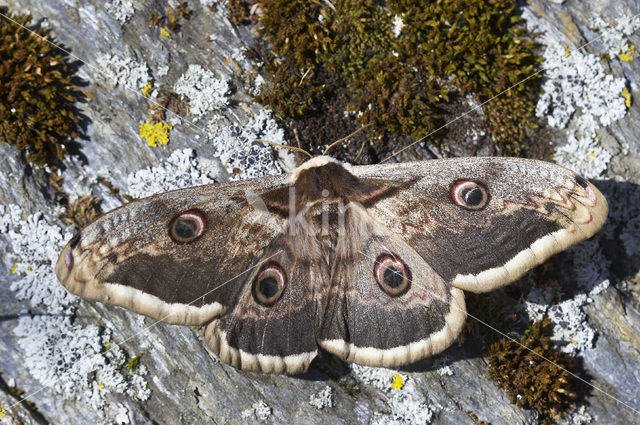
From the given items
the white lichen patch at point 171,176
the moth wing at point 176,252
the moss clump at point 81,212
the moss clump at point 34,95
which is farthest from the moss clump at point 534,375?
the moss clump at point 34,95

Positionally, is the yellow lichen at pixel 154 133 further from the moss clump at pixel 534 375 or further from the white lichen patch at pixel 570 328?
the white lichen patch at pixel 570 328

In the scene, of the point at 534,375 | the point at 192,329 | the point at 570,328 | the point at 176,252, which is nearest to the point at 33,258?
the point at 192,329

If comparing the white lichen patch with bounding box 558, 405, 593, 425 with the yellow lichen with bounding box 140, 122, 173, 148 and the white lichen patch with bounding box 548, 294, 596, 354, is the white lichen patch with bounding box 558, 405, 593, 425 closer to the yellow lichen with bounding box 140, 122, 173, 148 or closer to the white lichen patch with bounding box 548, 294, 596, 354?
the white lichen patch with bounding box 548, 294, 596, 354

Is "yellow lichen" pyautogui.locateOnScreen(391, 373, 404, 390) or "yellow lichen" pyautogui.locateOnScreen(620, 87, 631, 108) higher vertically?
"yellow lichen" pyautogui.locateOnScreen(620, 87, 631, 108)

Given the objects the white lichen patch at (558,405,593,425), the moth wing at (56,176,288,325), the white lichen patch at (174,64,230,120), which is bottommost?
the white lichen patch at (558,405,593,425)

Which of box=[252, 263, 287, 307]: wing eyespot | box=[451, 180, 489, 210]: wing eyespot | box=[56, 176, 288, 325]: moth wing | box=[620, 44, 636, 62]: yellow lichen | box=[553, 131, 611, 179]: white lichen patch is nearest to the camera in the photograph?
box=[56, 176, 288, 325]: moth wing

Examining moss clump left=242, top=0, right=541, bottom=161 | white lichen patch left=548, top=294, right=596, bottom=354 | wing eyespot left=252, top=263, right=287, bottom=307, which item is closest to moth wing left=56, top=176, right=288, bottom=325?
wing eyespot left=252, top=263, right=287, bottom=307

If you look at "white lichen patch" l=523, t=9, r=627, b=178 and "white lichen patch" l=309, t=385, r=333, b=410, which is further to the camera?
"white lichen patch" l=523, t=9, r=627, b=178
